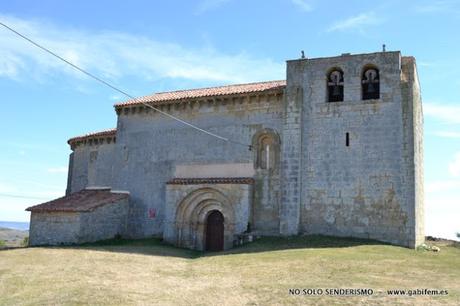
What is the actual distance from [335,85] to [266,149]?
13.6ft

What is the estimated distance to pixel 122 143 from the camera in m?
26.1

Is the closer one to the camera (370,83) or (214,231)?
(370,83)

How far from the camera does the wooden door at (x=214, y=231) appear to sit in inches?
899

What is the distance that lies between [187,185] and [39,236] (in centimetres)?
749

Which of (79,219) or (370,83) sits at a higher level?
(370,83)

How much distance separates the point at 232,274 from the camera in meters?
13.9

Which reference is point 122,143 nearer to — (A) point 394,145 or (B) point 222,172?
(B) point 222,172

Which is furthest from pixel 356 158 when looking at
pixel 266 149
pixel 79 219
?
pixel 79 219

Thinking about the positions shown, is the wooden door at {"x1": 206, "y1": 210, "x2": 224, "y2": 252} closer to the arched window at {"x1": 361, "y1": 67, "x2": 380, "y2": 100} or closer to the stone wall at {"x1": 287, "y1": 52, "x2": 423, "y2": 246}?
the stone wall at {"x1": 287, "y1": 52, "x2": 423, "y2": 246}

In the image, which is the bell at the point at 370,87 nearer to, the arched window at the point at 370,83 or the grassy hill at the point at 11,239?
the arched window at the point at 370,83

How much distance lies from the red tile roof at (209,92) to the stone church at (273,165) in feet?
0.26

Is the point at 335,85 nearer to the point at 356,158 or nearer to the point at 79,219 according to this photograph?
the point at 356,158

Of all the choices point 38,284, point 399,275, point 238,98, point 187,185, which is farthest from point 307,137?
point 38,284

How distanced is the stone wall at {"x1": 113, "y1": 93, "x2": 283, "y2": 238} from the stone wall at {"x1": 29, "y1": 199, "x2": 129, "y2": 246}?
107 cm
